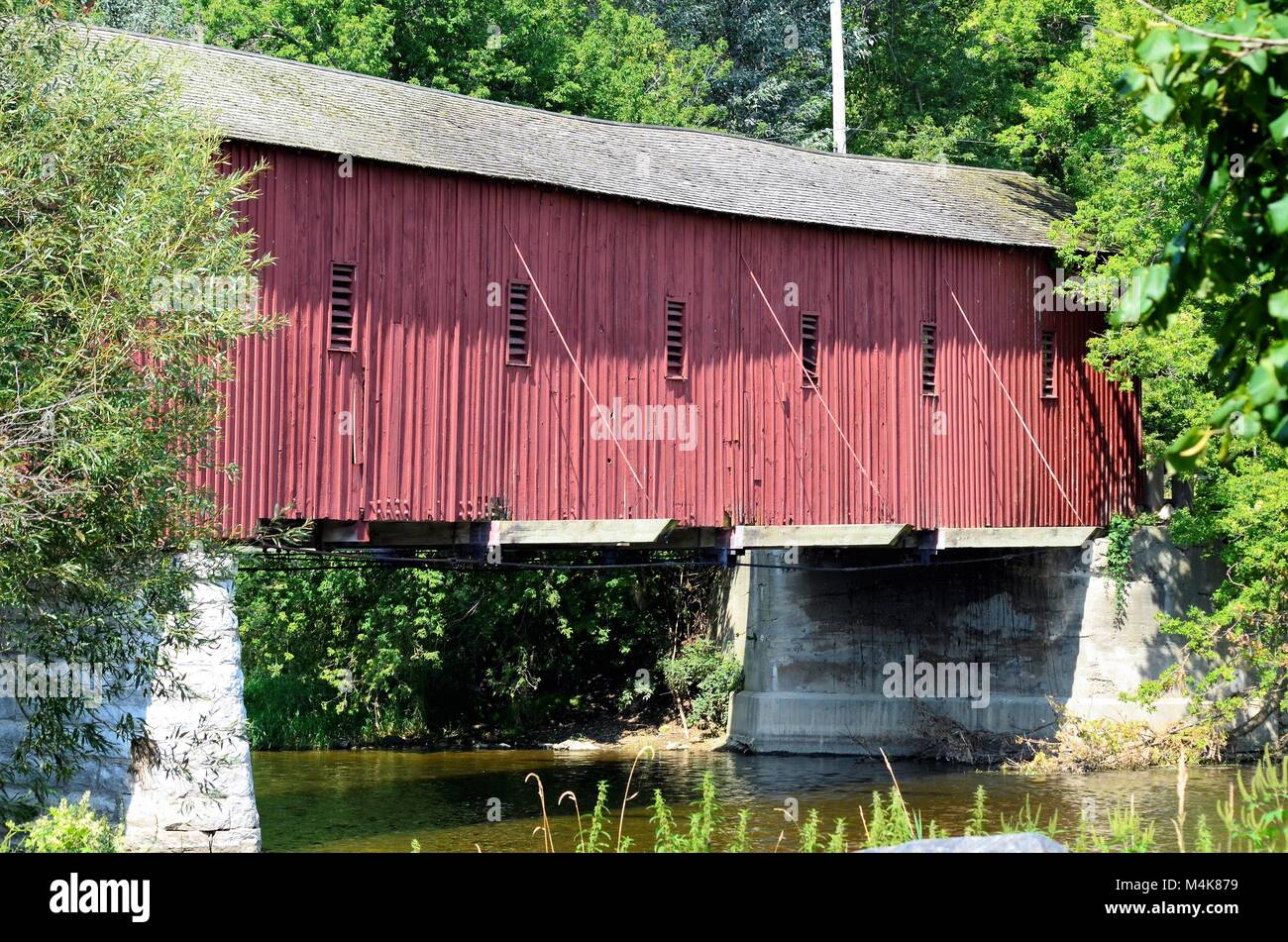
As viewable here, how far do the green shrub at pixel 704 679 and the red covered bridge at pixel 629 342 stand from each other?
6122 mm

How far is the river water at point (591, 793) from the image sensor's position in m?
14.3

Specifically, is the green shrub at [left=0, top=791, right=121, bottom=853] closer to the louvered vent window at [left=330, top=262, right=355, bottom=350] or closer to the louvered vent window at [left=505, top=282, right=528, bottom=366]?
the louvered vent window at [left=330, top=262, right=355, bottom=350]

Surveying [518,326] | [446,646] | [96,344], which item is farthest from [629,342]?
[446,646]

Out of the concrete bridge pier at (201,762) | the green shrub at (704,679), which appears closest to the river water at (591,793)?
the green shrub at (704,679)

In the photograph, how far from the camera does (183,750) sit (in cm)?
1211

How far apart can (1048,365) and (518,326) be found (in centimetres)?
815

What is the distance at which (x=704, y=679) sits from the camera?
23484mm

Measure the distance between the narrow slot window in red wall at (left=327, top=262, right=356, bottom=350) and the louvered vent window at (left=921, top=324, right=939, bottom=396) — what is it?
7.89 meters

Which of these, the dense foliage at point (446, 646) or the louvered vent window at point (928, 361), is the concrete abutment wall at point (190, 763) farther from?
the dense foliage at point (446, 646)

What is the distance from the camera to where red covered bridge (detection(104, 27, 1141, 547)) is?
13.8 m

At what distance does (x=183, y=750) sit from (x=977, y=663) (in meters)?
12.0

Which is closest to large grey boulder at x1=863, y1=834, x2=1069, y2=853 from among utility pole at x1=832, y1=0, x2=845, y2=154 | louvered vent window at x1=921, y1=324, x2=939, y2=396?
louvered vent window at x1=921, y1=324, x2=939, y2=396

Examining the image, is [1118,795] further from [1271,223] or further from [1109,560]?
[1271,223]

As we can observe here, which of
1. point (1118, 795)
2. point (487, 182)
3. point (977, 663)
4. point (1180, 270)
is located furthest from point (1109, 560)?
point (1180, 270)
